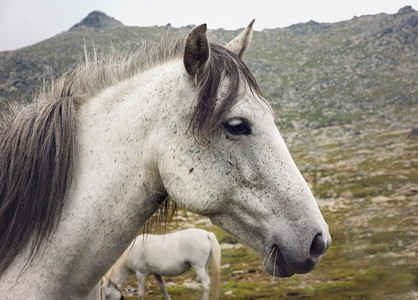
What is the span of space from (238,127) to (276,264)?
0.94 m

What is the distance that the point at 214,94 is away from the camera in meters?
2.34

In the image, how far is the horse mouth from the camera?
221cm

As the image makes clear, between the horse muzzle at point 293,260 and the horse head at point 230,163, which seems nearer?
the horse muzzle at point 293,260

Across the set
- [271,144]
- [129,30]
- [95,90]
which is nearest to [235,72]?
[271,144]

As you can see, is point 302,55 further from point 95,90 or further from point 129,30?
point 95,90

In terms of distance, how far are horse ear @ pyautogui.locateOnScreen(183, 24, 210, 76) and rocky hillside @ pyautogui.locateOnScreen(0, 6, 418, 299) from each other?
2.66 feet

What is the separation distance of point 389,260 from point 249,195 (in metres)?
14.9

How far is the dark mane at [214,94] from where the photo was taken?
229 cm

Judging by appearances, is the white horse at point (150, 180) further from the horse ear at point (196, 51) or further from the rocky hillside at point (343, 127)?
the rocky hillside at point (343, 127)

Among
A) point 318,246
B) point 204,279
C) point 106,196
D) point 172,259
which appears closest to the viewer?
point 318,246

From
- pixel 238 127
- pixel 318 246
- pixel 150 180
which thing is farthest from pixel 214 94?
pixel 318 246

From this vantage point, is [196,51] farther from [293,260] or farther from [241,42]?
[293,260]

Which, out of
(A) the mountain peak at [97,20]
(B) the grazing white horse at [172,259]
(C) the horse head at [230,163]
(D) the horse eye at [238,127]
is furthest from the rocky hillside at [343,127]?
(B) the grazing white horse at [172,259]

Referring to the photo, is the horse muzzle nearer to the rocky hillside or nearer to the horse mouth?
the horse mouth
